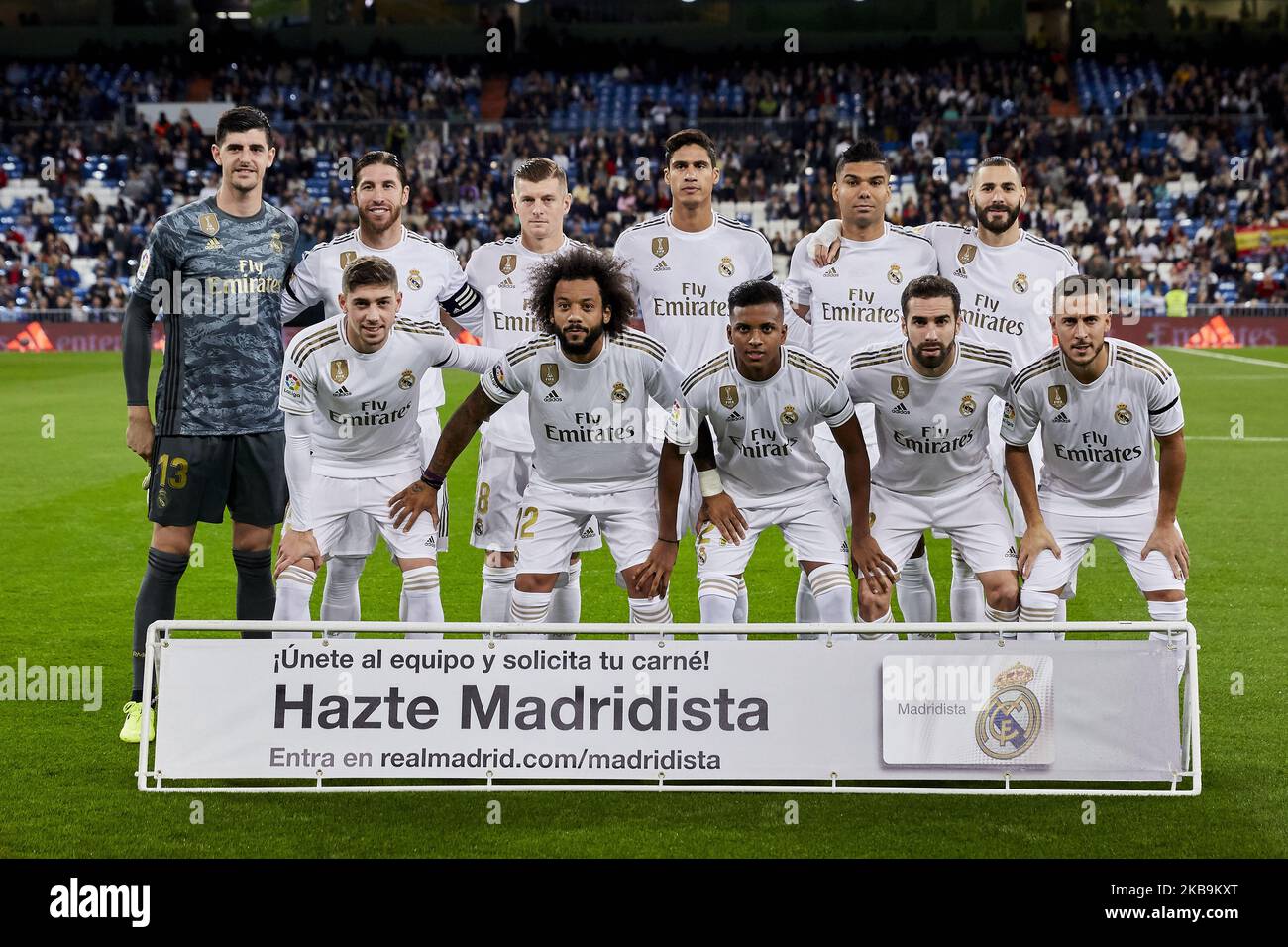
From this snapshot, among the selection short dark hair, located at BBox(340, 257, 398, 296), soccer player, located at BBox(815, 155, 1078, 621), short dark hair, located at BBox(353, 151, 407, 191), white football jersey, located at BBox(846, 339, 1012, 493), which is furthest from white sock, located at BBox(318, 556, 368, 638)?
soccer player, located at BBox(815, 155, 1078, 621)

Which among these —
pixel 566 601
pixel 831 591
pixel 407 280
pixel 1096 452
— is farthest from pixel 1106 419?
pixel 407 280

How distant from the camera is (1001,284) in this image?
6.82 metres

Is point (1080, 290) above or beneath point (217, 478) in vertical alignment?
above

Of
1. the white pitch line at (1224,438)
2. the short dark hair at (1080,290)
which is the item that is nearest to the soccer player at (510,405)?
the short dark hair at (1080,290)

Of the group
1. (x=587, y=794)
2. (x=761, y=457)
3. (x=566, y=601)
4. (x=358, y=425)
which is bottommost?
(x=587, y=794)

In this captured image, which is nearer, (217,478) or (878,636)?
(878,636)

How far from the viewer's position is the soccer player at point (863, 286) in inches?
260

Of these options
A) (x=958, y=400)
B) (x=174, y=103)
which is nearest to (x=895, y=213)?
(x=174, y=103)

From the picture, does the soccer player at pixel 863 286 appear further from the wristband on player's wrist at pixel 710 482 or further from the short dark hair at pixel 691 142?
the wristband on player's wrist at pixel 710 482

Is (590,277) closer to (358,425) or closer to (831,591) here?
(358,425)

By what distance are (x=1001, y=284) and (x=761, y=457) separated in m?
1.77

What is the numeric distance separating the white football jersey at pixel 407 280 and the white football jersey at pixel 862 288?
1.59m

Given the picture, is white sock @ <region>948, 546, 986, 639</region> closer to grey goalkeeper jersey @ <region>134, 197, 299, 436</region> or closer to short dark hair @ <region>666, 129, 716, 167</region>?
short dark hair @ <region>666, 129, 716, 167</region>

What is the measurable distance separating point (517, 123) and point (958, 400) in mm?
30937
